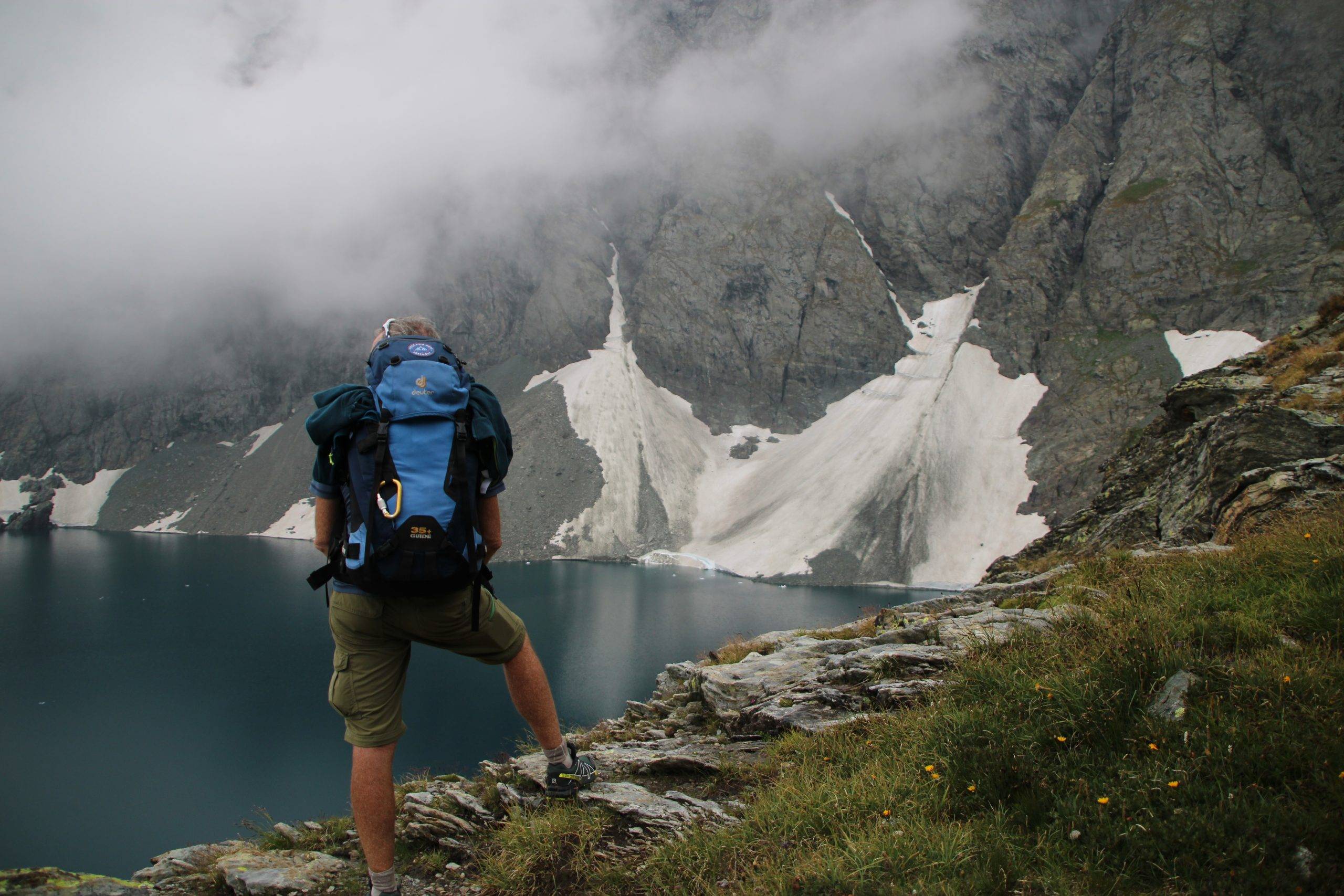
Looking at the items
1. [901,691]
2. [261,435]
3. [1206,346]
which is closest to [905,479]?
[1206,346]

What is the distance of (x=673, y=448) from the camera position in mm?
82875

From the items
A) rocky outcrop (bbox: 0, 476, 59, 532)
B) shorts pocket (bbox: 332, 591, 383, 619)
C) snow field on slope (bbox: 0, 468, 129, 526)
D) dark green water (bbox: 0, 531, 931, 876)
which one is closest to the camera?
shorts pocket (bbox: 332, 591, 383, 619)

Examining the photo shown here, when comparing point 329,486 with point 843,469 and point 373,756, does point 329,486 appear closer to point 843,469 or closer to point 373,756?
point 373,756

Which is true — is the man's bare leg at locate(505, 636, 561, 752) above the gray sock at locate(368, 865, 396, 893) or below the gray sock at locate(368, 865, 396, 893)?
above

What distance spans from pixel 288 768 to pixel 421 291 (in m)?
102

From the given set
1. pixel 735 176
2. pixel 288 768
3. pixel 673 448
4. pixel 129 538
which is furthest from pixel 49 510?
pixel 735 176

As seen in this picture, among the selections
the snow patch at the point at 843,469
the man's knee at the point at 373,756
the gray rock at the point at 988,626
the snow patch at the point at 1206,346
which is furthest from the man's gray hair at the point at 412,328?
the snow patch at the point at 1206,346

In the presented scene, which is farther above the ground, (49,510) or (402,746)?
(49,510)

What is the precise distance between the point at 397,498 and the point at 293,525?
311ft

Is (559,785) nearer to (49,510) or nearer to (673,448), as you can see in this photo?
(673,448)

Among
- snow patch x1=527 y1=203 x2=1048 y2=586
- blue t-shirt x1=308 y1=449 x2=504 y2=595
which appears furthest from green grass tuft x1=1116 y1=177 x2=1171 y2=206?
blue t-shirt x1=308 y1=449 x2=504 y2=595

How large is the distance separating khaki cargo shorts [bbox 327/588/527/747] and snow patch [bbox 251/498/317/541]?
90380mm

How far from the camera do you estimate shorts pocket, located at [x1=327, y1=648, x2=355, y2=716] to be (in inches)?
119

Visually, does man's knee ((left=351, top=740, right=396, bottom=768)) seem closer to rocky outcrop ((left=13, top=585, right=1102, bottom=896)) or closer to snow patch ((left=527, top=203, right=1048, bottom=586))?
rocky outcrop ((left=13, top=585, right=1102, bottom=896))
